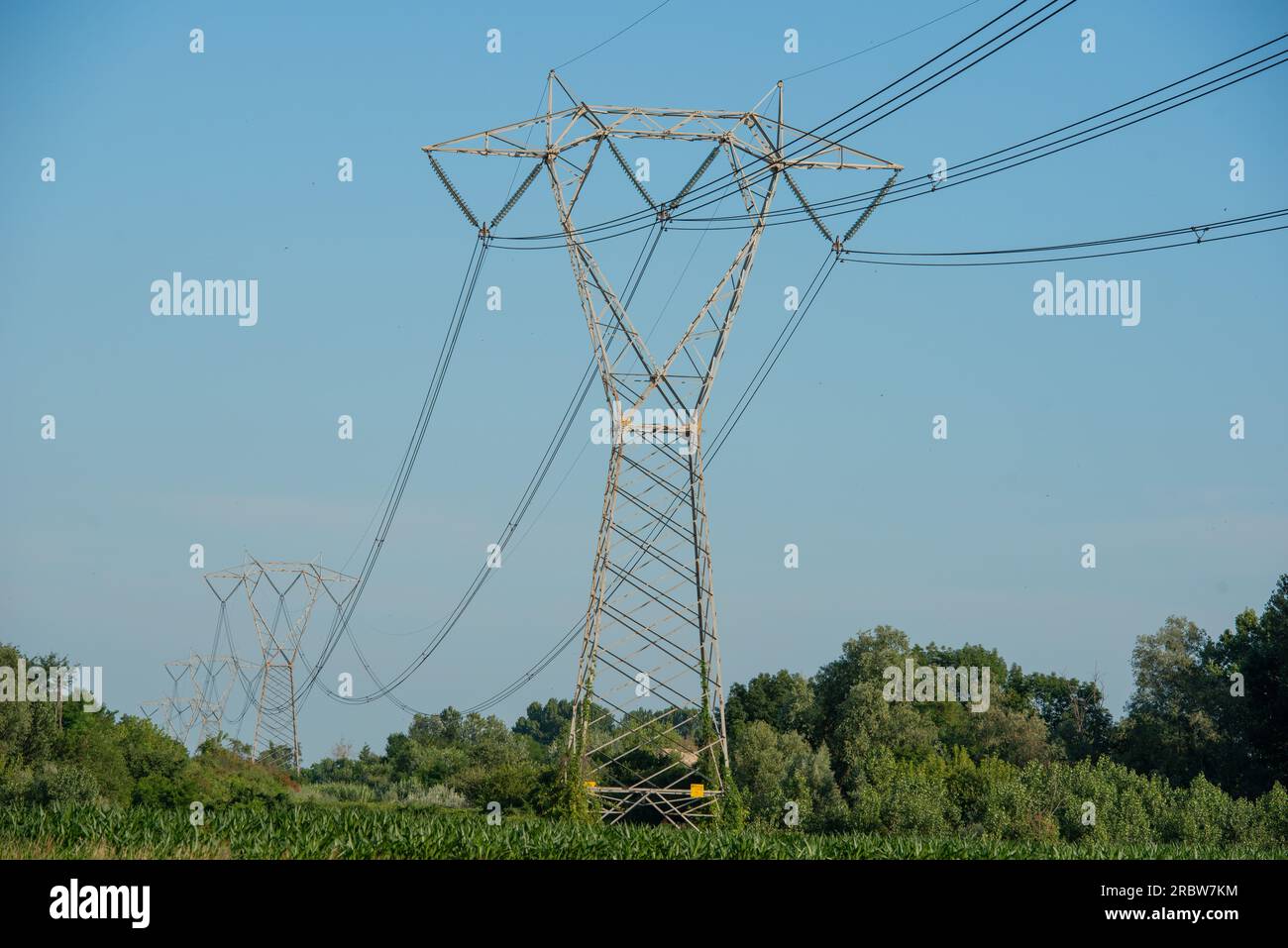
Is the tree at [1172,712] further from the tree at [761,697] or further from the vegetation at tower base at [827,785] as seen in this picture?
the tree at [761,697]

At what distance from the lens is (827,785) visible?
82.3 metres

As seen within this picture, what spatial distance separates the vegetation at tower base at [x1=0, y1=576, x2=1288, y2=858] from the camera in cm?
3962

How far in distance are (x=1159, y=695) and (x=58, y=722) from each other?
255 ft

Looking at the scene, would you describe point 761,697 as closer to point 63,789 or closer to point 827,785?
point 827,785

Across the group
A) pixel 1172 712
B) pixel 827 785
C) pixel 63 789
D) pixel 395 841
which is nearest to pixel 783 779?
pixel 827 785

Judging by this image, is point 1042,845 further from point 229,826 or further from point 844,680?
point 844,680

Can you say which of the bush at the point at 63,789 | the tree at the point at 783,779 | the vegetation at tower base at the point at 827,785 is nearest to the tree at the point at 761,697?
the vegetation at tower base at the point at 827,785

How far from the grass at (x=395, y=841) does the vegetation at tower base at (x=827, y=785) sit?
0.11 metres

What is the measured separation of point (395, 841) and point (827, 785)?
49002 mm

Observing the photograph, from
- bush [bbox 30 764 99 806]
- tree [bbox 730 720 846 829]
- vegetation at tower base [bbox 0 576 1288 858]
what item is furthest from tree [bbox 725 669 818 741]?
bush [bbox 30 764 99 806]

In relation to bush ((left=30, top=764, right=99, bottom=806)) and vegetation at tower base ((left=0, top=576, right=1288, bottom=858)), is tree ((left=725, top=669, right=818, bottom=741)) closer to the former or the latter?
vegetation at tower base ((left=0, top=576, right=1288, bottom=858))

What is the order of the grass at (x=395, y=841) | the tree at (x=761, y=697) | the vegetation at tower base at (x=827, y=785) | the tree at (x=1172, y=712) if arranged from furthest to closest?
1. the tree at (x=761, y=697)
2. the tree at (x=1172, y=712)
3. the vegetation at tower base at (x=827, y=785)
4. the grass at (x=395, y=841)

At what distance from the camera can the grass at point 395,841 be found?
3562 cm
